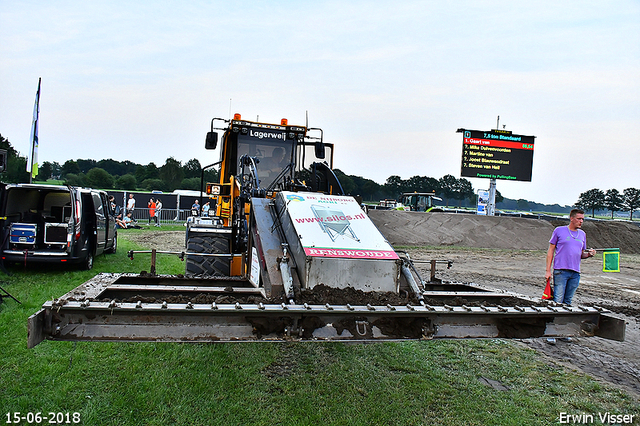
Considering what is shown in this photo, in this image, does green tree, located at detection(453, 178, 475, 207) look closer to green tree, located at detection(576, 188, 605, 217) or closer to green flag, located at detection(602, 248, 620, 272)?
green tree, located at detection(576, 188, 605, 217)

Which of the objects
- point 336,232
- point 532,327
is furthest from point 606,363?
point 336,232

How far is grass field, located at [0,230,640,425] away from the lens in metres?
3.70

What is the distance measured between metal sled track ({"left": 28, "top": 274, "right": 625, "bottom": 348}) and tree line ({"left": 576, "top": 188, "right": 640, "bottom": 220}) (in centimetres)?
5830

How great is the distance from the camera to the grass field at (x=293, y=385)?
370 cm

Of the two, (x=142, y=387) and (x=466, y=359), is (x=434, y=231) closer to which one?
(x=466, y=359)

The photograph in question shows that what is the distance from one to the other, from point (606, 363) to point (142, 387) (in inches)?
197

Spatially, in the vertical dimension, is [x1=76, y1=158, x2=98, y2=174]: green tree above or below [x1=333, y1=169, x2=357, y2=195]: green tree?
above

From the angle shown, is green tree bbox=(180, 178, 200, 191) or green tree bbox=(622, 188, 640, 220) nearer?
green tree bbox=(622, 188, 640, 220)

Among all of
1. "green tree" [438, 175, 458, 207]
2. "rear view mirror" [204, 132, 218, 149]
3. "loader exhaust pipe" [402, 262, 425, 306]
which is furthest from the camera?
"green tree" [438, 175, 458, 207]

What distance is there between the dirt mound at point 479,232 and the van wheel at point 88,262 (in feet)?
46.3


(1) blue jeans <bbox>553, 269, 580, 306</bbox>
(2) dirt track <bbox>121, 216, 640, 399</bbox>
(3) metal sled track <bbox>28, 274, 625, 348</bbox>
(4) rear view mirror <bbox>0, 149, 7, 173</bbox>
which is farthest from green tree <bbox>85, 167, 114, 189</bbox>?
(3) metal sled track <bbox>28, 274, 625, 348</bbox>

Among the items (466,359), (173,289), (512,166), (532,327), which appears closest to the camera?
(532,327)

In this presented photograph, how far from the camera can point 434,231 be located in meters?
23.5

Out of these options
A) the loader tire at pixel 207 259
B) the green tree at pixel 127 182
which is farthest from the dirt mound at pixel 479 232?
the green tree at pixel 127 182
